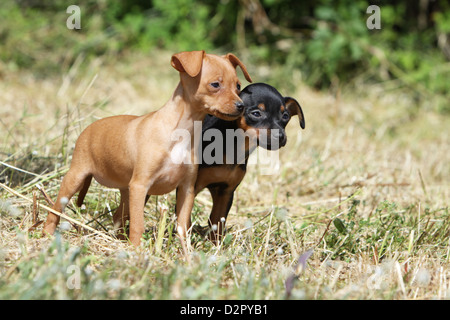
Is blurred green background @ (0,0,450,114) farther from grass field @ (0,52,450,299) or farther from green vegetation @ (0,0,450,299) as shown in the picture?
grass field @ (0,52,450,299)

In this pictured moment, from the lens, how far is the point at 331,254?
13.5 ft

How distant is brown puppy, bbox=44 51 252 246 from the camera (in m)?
3.76

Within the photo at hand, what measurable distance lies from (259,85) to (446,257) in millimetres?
1787

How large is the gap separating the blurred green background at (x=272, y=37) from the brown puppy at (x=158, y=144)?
5.90 meters

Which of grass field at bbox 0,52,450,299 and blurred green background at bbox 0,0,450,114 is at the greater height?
blurred green background at bbox 0,0,450,114

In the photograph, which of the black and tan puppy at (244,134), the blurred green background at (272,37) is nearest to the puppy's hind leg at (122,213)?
the black and tan puppy at (244,134)

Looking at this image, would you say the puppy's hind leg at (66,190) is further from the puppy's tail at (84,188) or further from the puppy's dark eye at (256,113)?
the puppy's dark eye at (256,113)

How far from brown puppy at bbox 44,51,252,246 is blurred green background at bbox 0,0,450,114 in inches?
232

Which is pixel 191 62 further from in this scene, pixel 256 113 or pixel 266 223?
pixel 266 223

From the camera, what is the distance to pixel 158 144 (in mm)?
3801

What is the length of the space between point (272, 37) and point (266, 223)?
268 inches

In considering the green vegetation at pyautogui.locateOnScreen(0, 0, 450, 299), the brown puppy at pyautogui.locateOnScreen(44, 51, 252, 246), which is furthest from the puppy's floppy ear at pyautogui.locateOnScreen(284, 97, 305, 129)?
the green vegetation at pyautogui.locateOnScreen(0, 0, 450, 299)

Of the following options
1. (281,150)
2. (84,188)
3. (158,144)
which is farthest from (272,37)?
(158,144)

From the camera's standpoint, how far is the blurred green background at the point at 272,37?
32.8 feet
